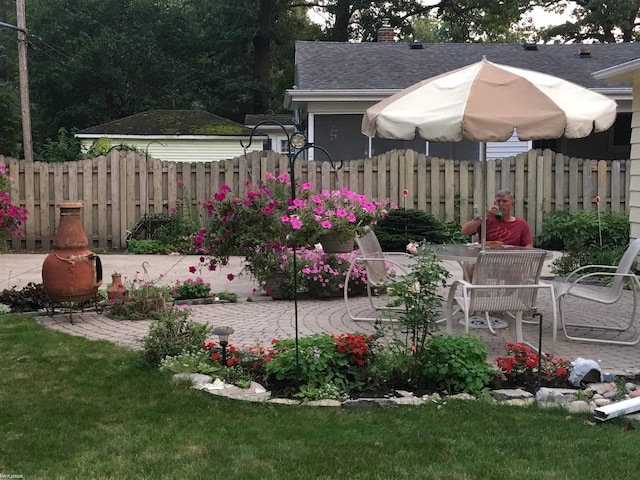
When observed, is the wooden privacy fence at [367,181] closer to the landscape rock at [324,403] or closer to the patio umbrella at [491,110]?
the patio umbrella at [491,110]

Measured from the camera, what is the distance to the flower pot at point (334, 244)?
23.0 ft

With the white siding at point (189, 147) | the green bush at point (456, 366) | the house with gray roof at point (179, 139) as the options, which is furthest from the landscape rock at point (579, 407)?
the white siding at point (189, 147)

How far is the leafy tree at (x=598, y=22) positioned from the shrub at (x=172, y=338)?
28.1 metres

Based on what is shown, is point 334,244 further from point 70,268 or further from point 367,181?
point 367,181

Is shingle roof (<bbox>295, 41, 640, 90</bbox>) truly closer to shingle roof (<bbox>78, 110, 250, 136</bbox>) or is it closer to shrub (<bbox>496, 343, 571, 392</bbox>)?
shingle roof (<bbox>78, 110, 250, 136</bbox>)

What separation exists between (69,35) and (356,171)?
2613cm

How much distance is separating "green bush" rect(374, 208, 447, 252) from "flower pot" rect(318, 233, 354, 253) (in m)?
3.96

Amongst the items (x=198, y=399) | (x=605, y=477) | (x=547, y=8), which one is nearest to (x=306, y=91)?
(x=198, y=399)

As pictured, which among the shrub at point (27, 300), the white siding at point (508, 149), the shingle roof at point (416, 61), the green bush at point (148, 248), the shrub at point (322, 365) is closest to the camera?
the shrub at point (322, 365)

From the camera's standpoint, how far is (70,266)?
5.88 metres

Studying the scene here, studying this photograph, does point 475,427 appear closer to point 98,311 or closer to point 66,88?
point 98,311

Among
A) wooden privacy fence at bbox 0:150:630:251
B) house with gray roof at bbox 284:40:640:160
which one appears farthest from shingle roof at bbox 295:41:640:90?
wooden privacy fence at bbox 0:150:630:251

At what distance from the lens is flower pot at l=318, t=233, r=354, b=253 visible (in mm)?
6999

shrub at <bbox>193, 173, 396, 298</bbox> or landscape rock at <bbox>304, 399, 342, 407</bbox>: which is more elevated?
shrub at <bbox>193, 173, 396, 298</bbox>
